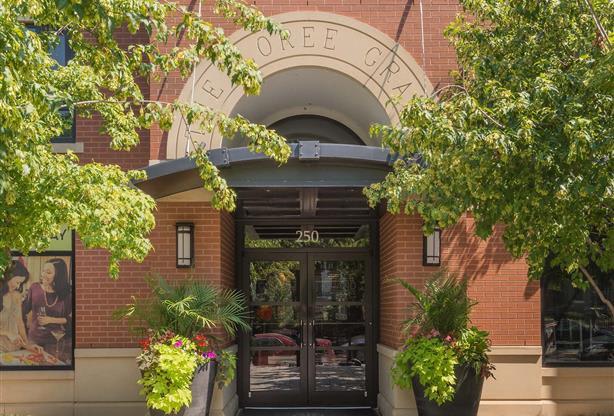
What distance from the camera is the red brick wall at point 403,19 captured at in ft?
36.9

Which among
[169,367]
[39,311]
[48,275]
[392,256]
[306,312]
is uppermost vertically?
[392,256]

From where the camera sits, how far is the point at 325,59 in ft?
36.3

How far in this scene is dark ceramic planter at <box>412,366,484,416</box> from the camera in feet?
32.6

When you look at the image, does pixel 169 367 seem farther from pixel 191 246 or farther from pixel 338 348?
pixel 338 348

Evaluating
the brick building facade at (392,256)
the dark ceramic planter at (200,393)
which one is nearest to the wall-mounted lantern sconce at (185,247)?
the brick building facade at (392,256)

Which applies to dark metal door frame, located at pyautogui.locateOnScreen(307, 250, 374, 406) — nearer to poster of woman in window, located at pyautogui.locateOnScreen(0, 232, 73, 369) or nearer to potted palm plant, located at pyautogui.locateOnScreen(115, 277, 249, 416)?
potted palm plant, located at pyautogui.locateOnScreen(115, 277, 249, 416)

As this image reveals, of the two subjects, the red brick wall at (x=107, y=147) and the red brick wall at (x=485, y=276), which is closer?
the red brick wall at (x=485, y=276)

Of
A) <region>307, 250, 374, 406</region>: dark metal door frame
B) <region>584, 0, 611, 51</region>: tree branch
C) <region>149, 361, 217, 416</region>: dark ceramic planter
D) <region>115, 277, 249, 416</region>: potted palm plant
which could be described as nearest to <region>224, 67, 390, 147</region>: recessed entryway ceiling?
<region>307, 250, 374, 406</region>: dark metal door frame

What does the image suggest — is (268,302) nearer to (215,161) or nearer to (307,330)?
(307,330)

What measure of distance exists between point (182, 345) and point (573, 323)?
237 inches

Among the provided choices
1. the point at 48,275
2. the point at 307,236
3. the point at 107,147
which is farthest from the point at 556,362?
the point at 48,275

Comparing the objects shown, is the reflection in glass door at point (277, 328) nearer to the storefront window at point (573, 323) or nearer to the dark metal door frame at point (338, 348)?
the dark metal door frame at point (338, 348)

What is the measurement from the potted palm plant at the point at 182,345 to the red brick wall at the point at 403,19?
3059 mm

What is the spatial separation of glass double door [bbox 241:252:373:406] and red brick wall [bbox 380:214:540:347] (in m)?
2.04
